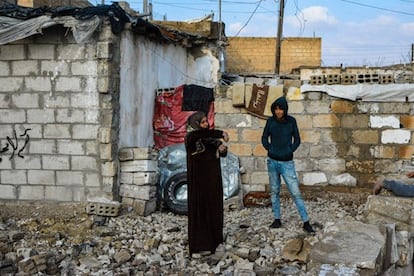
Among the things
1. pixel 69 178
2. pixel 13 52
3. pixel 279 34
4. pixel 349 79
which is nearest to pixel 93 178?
pixel 69 178

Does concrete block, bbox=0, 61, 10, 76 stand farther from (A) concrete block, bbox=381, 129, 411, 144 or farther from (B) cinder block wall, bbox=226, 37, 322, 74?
(B) cinder block wall, bbox=226, 37, 322, 74

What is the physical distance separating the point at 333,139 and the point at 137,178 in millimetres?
3421

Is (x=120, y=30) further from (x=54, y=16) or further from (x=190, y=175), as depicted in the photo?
(x=190, y=175)

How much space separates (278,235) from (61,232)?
2.99 metres

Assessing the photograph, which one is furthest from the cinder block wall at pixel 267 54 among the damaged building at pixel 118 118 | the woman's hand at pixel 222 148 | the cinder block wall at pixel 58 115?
the woman's hand at pixel 222 148

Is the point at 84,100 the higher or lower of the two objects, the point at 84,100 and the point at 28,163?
the higher

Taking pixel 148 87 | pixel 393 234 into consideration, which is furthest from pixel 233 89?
pixel 393 234

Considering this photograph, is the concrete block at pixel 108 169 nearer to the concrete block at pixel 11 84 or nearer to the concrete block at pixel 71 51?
the concrete block at pixel 71 51

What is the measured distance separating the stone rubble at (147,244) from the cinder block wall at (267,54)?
13154mm

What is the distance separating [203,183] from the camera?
543 centimetres

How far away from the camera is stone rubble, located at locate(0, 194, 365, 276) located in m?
5.26

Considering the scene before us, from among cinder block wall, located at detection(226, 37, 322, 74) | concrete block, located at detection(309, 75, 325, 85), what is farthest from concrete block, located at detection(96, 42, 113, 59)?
cinder block wall, located at detection(226, 37, 322, 74)

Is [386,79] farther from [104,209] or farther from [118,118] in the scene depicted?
[104,209]

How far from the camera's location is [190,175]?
5375mm
